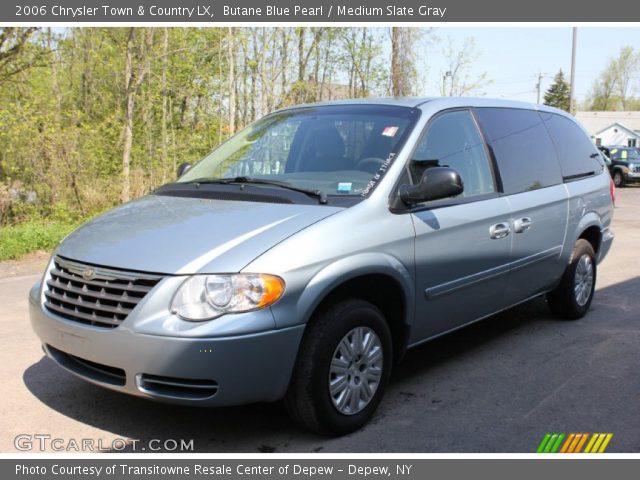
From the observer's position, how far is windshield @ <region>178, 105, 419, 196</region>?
398 centimetres

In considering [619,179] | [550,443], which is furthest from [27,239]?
[619,179]

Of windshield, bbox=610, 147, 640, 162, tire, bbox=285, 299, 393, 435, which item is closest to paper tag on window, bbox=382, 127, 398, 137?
tire, bbox=285, 299, 393, 435

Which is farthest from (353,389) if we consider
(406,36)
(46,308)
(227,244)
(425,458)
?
(406,36)

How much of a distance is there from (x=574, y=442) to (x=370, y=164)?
197 cm

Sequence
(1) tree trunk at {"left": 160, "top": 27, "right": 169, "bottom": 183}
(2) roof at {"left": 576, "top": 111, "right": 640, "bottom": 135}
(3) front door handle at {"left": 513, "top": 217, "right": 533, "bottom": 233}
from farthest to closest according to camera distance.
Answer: (2) roof at {"left": 576, "top": 111, "right": 640, "bottom": 135} < (1) tree trunk at {"left": 160, "top": 27, "right": 169, "bottom": 183} < (3) front door handle at {"left": 513, "top": 217, "right": 533, "bottom": 233}

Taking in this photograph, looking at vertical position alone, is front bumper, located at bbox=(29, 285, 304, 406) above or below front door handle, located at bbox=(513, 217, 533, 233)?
below

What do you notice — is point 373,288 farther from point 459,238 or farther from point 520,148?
point 520,148

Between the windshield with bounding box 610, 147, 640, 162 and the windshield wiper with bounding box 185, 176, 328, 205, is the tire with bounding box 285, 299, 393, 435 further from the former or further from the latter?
the windshield with bounding box 610, 147, 640, 162

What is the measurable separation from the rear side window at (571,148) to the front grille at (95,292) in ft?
13.2

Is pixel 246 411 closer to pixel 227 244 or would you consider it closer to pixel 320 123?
pixel 227 244

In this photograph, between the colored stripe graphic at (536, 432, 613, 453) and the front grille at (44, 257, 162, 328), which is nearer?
the front grille at (44, 257, 162, 328)

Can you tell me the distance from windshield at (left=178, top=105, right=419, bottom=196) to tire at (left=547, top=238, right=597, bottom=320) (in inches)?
98.1

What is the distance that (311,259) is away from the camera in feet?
10.6

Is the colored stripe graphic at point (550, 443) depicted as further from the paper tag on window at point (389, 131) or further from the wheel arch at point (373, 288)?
the paper tag on window at point (389, 131)
